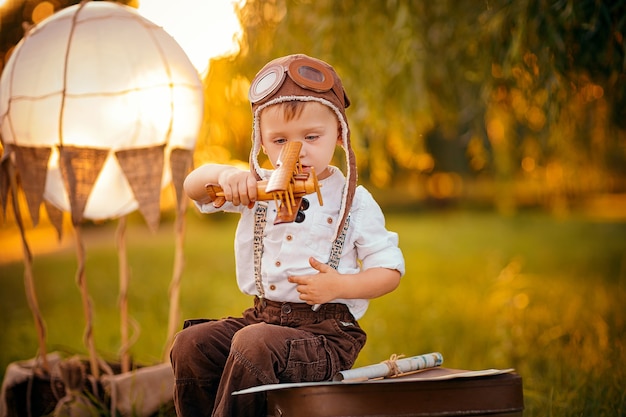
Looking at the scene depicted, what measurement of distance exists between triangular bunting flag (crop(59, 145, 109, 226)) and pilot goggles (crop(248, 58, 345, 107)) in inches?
38.4

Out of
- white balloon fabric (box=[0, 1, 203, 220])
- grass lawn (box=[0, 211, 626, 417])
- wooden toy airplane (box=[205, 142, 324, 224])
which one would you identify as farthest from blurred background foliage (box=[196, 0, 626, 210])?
wooden toy airplane (box=[205, 142, 324, 224])

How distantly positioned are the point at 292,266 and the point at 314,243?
0.10m

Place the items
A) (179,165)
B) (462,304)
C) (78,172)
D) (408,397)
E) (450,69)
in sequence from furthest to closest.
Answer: (462,304)
(450,69)
(179,165)
(78,172)
(408,397)

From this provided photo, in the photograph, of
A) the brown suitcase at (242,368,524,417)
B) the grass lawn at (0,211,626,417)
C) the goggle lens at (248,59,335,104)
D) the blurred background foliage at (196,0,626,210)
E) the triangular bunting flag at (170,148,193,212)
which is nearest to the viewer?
the brown suitcase at (242,368,524,417)

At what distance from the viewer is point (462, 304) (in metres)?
7.20

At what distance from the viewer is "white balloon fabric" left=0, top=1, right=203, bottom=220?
122 inches

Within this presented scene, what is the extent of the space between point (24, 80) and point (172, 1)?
172 cm

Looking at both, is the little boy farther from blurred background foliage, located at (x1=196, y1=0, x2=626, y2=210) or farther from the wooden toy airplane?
blurred background foliage, located at (x1=196, y1=0, x2=626, y2=210)

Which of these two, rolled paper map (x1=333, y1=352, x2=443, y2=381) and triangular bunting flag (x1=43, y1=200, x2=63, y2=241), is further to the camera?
triangular bunting flag (x1=43, y1=200, x2=63, y2=241)

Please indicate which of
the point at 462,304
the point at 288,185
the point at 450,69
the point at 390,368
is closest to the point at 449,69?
the point at 450,69

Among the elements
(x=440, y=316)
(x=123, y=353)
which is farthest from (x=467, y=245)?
(x=123, y=353)

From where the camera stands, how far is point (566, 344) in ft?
17.3

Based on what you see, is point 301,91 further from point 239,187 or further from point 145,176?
point 145,176

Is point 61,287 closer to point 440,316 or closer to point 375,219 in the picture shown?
point 440,316
